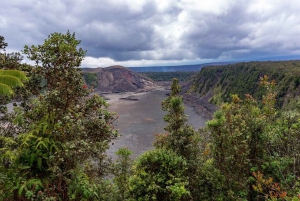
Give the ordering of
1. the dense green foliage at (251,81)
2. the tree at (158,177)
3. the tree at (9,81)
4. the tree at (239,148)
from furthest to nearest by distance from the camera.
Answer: the dense green foliage at (251,81) → the tree at (239,148) → the tree at (158,177) → the tree at (9,81)

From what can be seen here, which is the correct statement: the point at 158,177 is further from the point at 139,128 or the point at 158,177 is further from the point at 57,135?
the point at 139,128

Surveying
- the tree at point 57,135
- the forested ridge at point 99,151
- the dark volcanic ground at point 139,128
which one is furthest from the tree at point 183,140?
the dark volcanic ground at point 139,128

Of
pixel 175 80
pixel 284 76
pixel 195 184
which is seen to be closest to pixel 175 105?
pixel 175 80

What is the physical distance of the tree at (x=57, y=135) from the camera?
8073 millimetres

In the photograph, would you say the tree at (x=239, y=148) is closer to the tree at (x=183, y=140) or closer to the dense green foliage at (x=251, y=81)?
the tree at (x=183, y=140)

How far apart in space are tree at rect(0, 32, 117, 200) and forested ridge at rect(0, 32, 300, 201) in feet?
0.12

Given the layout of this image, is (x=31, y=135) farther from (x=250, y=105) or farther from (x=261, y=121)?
(x=250, y=105)

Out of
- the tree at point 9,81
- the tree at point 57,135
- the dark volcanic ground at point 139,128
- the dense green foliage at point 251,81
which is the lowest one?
the dark volcanic ground at point 139,128

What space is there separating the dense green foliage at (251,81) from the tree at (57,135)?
52084mm

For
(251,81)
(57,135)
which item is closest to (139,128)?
(251,81)

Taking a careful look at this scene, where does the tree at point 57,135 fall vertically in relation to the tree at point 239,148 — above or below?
above

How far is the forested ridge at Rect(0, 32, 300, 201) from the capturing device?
8.33 m

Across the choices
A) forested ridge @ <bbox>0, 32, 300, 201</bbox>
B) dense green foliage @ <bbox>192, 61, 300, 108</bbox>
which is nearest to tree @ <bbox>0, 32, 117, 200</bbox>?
forested ridge @ <bbox>0, 32, 300, 201</bbox>

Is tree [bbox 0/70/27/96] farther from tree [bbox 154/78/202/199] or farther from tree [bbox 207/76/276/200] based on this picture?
tree [bbox 207/76/276/200]
